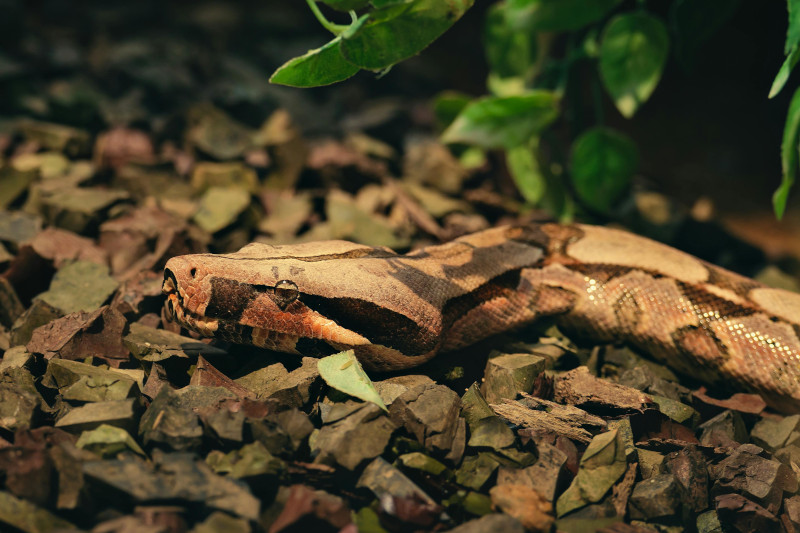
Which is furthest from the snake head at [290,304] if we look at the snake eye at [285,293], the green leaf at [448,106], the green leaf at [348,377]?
the green leaf at [448,106]

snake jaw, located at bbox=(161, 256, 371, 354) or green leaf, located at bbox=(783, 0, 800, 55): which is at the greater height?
green leaf, located at bbox=(783, 0, 800, 55)

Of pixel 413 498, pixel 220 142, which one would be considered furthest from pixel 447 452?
pixel 220 142

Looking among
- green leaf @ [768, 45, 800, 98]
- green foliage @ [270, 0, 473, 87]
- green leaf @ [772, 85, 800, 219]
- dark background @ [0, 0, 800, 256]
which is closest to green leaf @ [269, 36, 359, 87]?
green foliage @ [270, 0, 473, 87]

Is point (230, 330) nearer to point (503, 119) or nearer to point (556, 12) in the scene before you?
point (503, 119)

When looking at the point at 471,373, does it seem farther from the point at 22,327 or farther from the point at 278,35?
the point at 278,35

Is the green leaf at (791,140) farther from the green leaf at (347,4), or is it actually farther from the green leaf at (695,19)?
the green leaf at (347,4)

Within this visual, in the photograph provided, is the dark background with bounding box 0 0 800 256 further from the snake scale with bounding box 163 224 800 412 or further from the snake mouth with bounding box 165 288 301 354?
the snake mouth with bounding box 165 288 301 354
